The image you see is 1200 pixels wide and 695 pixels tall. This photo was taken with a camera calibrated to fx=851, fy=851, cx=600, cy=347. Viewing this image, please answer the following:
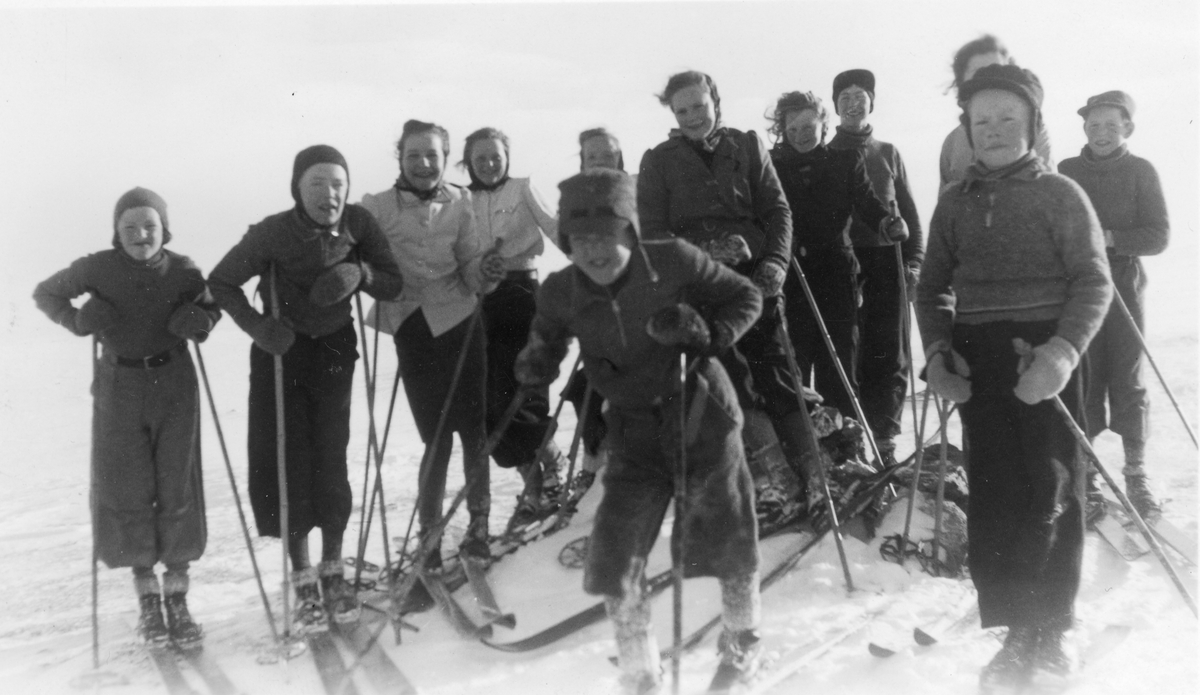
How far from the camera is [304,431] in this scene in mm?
3445

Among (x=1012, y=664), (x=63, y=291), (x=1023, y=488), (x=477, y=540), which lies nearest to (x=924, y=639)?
(x=1012, y=664)

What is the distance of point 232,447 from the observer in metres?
8.35

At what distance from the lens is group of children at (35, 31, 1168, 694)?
8.34 feet

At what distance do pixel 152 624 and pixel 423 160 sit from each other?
2.19 meters

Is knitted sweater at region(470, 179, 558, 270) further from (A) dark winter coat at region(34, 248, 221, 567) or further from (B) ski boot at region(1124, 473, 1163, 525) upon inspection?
(B) ski boot at region(1124, 473, 1163, 525)

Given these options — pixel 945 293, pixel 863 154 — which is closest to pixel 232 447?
pixel 863 154

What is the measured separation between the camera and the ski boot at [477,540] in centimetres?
386

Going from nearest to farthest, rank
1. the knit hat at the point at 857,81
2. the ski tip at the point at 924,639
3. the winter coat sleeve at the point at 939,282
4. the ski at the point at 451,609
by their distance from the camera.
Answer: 1. the winter coat sleeve at the point at 939,282
2. the ski tip at the point at 924,639
3. the ski at the point at 451,609
4. the knit hat at the point at 857,81

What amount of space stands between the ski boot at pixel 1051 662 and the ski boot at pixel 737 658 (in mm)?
828

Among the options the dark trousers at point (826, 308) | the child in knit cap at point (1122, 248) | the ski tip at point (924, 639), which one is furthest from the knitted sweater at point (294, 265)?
the child in knit cap at point (1122, 248)

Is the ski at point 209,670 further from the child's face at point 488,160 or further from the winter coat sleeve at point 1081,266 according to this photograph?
the winter coat sleeve at point 1081,266

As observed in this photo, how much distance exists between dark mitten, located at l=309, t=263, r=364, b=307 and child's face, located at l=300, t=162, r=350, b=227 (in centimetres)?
21

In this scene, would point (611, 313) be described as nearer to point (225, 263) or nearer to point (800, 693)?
point (800, 693)

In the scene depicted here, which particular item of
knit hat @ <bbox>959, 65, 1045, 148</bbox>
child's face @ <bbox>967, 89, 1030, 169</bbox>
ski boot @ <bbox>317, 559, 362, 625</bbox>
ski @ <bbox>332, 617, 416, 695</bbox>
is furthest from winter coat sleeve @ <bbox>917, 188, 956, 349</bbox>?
ski boot @ <bbox>317, 559, 362, 625</bbox>
